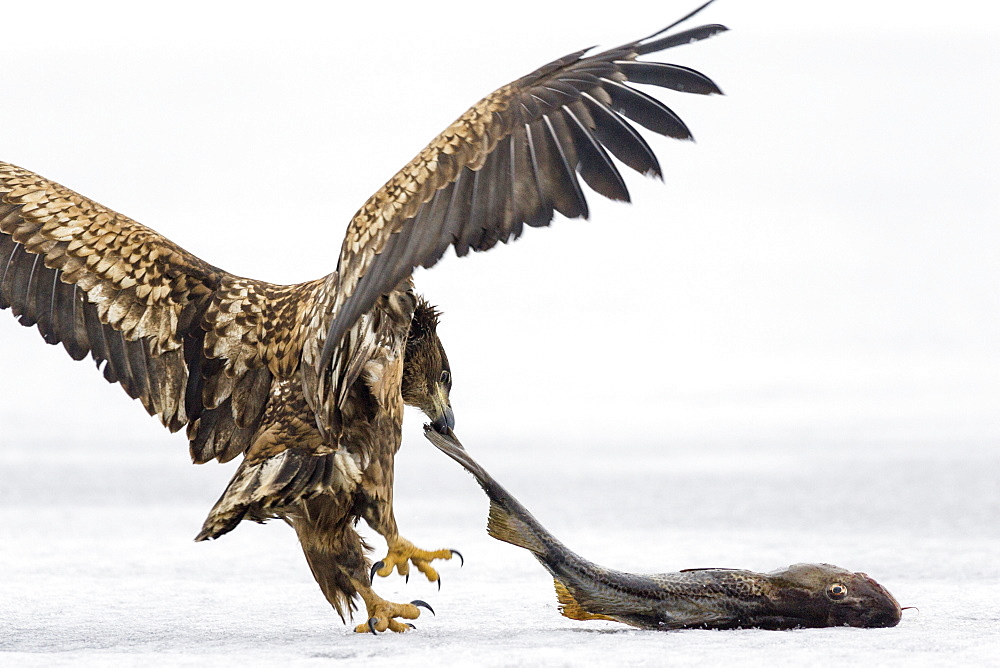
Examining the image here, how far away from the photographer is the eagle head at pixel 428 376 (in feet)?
20.3

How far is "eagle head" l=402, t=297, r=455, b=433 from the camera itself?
6.20 m

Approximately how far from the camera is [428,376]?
6.23m

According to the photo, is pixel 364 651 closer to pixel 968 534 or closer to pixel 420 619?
pixel 420 619

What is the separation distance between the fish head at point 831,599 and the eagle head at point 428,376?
1.47 metres

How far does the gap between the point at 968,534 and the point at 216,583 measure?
4.65 metres

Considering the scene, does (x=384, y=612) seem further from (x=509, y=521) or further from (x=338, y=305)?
(x=338, y=305)

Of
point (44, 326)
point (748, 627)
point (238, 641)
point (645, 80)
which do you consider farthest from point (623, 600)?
point (44, 326)

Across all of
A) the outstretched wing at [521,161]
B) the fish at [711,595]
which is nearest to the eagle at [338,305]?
the outstretched wing at [521,161]

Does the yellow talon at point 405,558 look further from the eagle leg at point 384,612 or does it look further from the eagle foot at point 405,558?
the eagle leg at point 384,612

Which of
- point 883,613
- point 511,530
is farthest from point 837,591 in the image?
point 511,530

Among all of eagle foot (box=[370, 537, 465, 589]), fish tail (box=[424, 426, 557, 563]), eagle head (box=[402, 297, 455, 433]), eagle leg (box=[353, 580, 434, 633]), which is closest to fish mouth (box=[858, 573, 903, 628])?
fish tail (box=[424, 426, 557, 563])

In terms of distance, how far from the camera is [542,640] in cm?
533

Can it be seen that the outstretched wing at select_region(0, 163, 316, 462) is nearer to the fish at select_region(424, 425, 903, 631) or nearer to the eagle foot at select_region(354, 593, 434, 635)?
the eagle foot at select_region(354, 593, 434, 635)

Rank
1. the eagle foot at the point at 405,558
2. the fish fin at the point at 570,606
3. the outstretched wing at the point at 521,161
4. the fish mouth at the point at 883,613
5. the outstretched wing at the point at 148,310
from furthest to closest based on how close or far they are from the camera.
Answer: the outstretched wing at the point at 148,310
the fish fin at the point at 570,606
the fish mouth at the point at 883,613
the eagle foot at the point at 405,558
the outstretched wing at the point at 521,161
